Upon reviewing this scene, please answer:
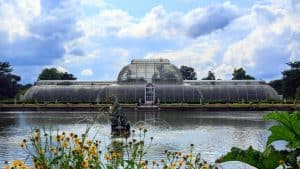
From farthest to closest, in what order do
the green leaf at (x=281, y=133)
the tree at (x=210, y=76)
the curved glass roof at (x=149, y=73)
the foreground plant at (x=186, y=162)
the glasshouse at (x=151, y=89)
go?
the tree at (x=210, y=76) → the curved glass roof at (x=149, y=73) → the glasshouse at (x=151, y=89) → the foreground plant at (x=186, y=162) → the green leaf at (x=281, y=133)

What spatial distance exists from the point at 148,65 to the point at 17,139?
59.0m

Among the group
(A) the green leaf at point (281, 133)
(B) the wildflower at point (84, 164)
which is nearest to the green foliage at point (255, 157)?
(A) the green leaf at point (281, 133)

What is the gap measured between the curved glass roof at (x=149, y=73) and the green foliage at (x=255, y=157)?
76.8m

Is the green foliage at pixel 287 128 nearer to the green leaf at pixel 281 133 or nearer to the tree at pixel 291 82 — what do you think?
the green leaf at pixel 281 133

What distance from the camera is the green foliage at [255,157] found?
513 cm

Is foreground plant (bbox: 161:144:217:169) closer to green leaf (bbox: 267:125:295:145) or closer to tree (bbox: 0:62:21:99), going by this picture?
green leaf (bbox: 267:125:295:145)

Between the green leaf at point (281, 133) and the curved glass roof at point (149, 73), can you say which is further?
the curved glass roof at point (149, 73)

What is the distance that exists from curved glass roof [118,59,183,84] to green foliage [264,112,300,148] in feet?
252

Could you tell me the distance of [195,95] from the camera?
7900 centimetres

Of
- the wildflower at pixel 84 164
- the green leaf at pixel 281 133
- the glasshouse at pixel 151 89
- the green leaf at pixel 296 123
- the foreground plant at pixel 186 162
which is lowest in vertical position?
the foreground plant at pixel 186 162

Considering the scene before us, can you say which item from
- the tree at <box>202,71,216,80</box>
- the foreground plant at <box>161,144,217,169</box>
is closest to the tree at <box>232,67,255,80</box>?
the tree at <box>202,71,216,80</box>

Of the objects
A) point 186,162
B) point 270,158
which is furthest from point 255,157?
point 186,162

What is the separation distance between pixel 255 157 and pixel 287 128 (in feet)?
1.28

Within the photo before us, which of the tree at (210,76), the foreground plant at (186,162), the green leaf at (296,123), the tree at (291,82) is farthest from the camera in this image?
the tree at (210,76)
